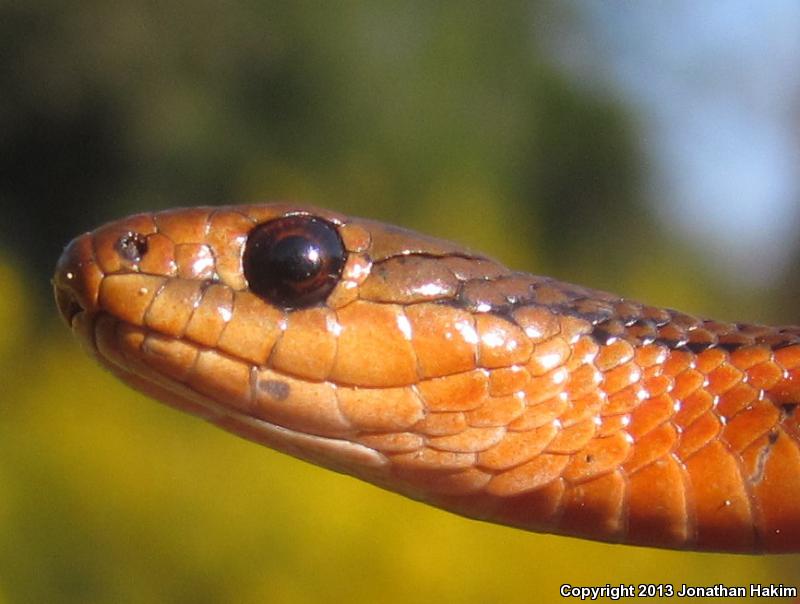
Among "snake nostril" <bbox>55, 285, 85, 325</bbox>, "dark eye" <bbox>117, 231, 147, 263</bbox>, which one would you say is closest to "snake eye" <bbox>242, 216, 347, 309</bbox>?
"dark eye" <bbox>117, 231, 147, 263</bbox>

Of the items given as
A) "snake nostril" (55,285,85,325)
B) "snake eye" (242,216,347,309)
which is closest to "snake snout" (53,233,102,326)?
"snake nostril" (55,285,85,325)

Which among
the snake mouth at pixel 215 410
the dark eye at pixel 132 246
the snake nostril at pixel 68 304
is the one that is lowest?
the snake mouth at pixel 215 410

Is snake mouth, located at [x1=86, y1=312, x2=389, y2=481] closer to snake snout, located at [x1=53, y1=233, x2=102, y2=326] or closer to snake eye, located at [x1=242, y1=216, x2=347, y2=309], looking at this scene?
snake snout, located at [x1=53, y1=233, x2=102, y2=326]

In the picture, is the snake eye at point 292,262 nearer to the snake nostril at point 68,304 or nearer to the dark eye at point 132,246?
the dark eye at point 132,246

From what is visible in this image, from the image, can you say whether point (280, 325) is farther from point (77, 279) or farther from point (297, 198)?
point (297, 198)

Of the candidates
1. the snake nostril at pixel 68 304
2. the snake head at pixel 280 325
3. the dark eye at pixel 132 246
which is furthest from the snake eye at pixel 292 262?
the snake nostril at pixel 68 304

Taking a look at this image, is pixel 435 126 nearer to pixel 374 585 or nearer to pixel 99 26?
pixel 99 26

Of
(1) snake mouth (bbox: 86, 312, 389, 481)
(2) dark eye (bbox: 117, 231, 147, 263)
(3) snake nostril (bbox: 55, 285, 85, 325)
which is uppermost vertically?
(2) dark eye (bbox: 117, 231, 147, 263)

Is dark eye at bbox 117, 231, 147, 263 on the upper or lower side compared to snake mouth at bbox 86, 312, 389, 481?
upper

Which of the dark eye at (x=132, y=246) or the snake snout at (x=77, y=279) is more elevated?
the dark eye at (x=132, y=246)
